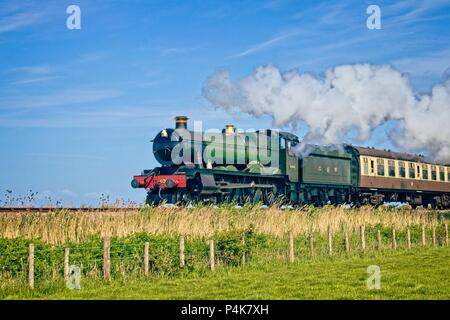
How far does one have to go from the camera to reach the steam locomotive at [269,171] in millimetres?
31844

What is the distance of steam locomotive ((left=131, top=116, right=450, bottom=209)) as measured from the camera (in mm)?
31844

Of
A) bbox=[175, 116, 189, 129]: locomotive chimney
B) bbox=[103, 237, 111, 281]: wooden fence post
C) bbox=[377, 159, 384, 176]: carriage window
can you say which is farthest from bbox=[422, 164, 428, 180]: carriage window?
bbox=[103, 237, 111, 281]: wooden fence post

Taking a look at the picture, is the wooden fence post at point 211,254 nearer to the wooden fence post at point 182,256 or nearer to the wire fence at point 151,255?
the wire fence at point 151,255

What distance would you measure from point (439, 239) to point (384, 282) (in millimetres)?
14506

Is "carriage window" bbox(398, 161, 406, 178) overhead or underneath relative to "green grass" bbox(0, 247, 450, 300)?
overhead

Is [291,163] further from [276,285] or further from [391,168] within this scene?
[276,285]

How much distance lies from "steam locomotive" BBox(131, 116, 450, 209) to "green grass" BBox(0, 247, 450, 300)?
11.6m

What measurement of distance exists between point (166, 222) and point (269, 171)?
1300 cm

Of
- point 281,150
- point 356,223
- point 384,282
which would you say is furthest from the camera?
point 281,150

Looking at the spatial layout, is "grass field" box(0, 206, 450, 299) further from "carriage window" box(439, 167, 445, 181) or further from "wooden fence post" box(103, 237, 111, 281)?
"carriage window" box(439, 167, 445, 181)
